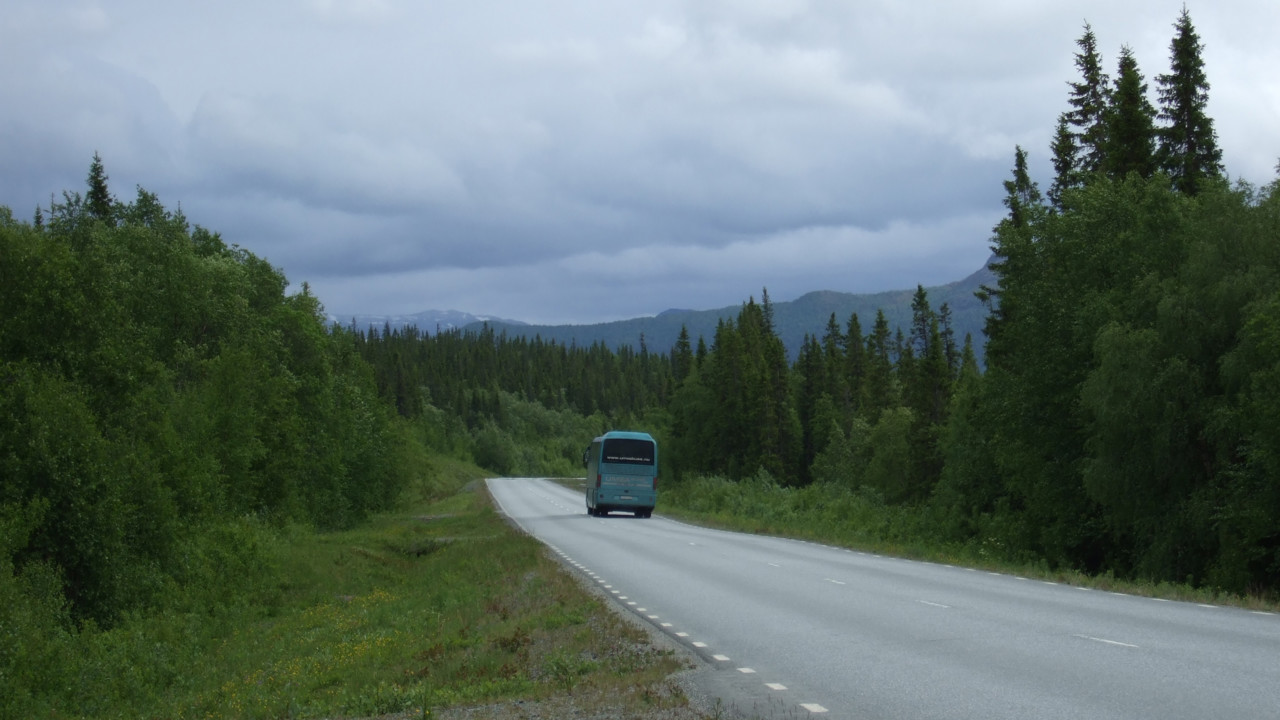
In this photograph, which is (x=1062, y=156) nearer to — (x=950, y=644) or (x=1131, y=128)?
(x=1131, y=128)

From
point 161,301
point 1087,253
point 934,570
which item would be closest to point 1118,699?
point 934,570

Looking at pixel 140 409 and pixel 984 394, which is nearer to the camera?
pixel 140 409

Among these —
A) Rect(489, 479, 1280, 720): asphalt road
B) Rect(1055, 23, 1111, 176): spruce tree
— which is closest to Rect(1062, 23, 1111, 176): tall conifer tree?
Rect(1055, 23, 1111, 176): spruce tree

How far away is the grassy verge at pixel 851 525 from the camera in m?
19.1

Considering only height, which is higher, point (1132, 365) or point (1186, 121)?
point (1186, 121)

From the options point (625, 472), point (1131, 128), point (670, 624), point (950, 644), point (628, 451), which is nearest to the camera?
point (950, 644)

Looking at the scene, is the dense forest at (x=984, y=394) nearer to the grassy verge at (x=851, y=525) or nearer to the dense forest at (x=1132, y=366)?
the dense forest at (x=1132, y=366)

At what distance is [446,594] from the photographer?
2259 centimetres

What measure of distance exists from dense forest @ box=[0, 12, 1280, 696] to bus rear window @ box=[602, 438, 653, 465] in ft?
45.9

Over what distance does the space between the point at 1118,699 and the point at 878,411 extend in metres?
91.2

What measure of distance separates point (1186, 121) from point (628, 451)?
1031 inches

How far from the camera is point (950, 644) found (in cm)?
1138

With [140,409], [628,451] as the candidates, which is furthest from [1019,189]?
[140,409]

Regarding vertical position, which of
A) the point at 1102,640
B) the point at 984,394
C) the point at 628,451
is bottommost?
the point at 628,451
